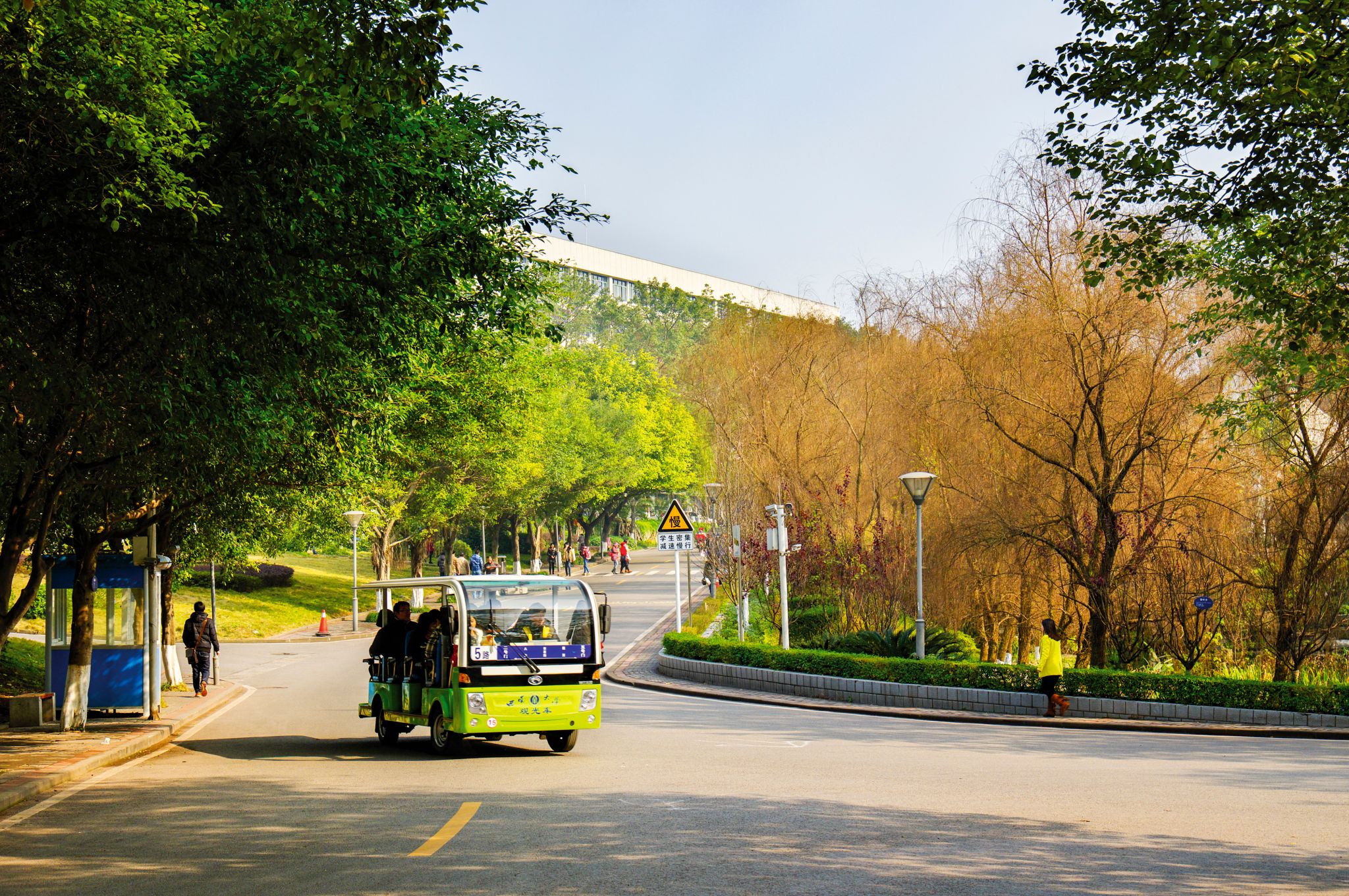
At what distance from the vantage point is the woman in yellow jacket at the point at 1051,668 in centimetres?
1906

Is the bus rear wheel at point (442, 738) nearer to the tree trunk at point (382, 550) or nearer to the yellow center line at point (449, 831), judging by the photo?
the yellow center line at point (449, 831)

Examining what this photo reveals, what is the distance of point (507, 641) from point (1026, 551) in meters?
11.7

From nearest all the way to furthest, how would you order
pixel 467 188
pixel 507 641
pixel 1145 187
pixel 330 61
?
pixel 330 61
pixel 1145 187
pixel 467 188
pixel 507 641

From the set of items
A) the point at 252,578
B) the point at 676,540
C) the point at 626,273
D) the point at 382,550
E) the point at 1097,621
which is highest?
the point at 626,273

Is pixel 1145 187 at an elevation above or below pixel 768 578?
above

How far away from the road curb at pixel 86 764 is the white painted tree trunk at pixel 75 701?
1.03m

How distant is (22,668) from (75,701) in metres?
10.3

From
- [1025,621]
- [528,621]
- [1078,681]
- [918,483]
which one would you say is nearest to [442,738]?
[528,621]

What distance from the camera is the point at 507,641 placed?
49.4 feet

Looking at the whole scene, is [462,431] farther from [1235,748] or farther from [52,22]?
[52,22]

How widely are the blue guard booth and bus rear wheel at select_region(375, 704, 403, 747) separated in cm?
647

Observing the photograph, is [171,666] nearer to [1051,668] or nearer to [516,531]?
[1051,668]

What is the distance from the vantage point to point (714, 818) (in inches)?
395

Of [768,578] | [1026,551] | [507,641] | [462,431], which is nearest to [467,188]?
[507,641]
